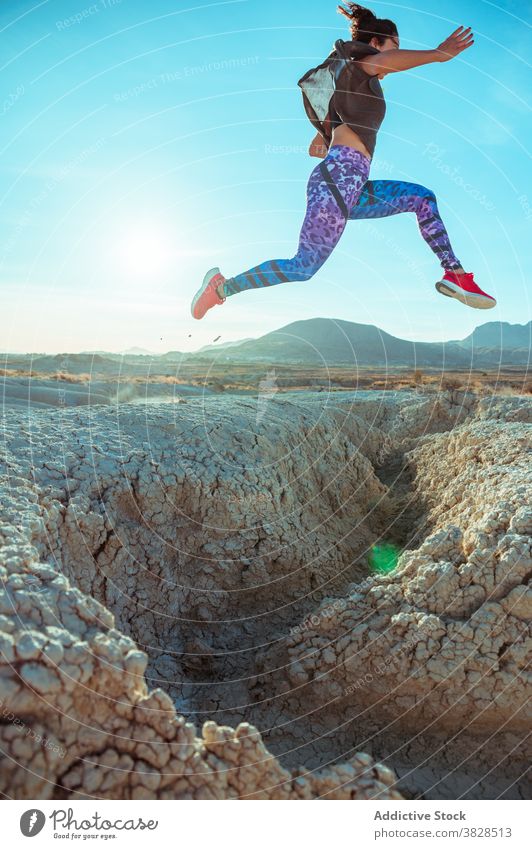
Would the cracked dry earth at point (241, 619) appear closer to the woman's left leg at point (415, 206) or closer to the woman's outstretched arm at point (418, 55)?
the woman's left leg at point (415, 206)

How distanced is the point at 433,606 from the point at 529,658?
61 cm

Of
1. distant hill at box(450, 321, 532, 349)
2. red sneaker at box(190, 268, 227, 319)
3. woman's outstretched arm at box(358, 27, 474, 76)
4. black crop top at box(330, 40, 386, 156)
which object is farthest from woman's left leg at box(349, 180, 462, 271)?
distant hill at box(450, 321, 532, 349)

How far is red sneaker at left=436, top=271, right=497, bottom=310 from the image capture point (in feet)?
13.2

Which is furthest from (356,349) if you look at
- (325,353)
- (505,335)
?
(505,335)

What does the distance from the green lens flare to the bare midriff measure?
3488 millimetres

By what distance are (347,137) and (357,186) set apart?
327 mm

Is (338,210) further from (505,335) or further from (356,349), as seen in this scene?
(505,335)

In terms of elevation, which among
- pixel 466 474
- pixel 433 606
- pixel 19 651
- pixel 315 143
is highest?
pixel 315 143

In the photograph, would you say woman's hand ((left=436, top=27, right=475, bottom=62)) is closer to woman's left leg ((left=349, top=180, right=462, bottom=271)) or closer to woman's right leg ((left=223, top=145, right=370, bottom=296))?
woman's right leg ((left=223, top=145, right=370, bottom=296))

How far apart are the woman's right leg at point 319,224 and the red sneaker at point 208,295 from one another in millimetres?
84

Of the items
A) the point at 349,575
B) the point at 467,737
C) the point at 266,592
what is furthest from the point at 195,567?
the point at 467,737

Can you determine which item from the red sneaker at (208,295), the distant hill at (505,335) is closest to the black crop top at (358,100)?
the red sneaker at (208,295)
